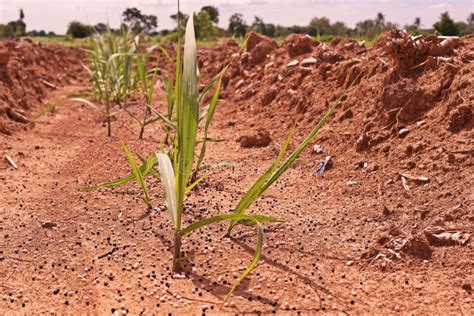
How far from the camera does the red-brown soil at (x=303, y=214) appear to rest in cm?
235

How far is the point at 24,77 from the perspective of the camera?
26.9 feet

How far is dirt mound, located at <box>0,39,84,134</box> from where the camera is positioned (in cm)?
596

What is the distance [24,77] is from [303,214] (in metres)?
6.36

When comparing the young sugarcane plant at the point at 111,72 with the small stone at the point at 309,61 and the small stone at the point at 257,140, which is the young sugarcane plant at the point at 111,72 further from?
the small stone at the point at 309,61

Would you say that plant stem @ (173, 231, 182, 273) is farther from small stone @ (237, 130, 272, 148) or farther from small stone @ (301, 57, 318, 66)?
small stone @ (301, 57, 318, 66)

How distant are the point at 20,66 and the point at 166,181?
23.4 feet

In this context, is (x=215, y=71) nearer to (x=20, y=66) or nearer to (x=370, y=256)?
(x=20, y=66)

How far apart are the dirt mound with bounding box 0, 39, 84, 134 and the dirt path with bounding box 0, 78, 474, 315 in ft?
6.35

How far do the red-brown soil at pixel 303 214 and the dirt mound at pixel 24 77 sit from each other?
1.90 feet

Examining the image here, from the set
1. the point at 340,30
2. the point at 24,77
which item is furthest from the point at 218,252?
the point at 340,30

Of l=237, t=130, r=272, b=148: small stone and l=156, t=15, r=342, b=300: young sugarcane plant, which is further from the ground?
l=156, t=15, r=342, b=300: young sugarcane plant

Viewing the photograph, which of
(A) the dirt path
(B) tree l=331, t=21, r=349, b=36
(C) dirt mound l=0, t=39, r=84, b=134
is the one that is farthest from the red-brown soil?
(B) tree l=331, t=21, r=349, b=36

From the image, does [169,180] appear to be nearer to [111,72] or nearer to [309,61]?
[309,61]

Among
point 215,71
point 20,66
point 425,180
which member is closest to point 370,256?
point 425,180
